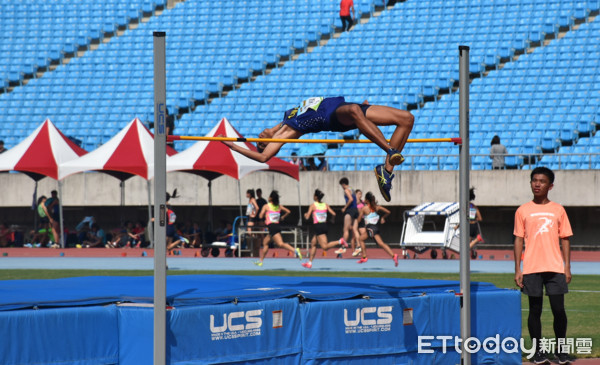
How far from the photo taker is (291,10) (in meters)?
32.4

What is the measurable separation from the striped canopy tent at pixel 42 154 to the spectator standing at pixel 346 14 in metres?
10.4

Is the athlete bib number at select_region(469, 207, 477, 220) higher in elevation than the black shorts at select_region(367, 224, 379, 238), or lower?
higher

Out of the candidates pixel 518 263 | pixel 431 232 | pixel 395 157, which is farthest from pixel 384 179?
pixel 431 232

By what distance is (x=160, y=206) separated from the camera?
21.9 ft

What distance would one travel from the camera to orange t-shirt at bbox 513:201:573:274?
26.7 ft

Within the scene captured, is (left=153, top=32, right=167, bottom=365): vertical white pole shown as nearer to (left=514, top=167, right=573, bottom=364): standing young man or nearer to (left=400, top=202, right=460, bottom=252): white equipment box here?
(left=514, top=167, right=573, bottom=364): standing young man

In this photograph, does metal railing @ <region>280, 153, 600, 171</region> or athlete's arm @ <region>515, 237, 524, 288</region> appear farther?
metal railing @ <region>280, 153, 600, 171</region>

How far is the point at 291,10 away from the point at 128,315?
26.4 m

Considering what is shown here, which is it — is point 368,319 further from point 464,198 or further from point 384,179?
point 464,198

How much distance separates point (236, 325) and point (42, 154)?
1756 centimetres

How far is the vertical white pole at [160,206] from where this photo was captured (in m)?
6.53

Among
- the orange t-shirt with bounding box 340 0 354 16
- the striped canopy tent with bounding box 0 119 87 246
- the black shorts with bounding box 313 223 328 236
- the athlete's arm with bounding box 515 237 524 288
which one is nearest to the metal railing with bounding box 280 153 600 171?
the black shorts with bounding box 313 223 328 236

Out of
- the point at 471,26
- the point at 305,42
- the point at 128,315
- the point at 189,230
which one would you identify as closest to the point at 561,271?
the point at 128,315

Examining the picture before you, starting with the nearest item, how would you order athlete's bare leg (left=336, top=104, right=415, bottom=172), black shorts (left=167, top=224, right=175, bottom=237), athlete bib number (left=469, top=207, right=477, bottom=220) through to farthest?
athlete's bare leg (left=336, top=104, right=415, bottom=172)
athlete bib number (left=469, top=207, right=477, bottom=220)
black shorts (left=167, top=224, right=175, bottom=237)
